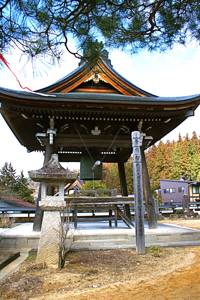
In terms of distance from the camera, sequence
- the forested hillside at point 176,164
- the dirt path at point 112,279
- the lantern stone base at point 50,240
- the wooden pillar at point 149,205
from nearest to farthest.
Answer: the dirt path at point 112,279 < the lantern stone base at point 50,240 < the wooden pillar at point 149,205 < the forested hillside at point 176,164

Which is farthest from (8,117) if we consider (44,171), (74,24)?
(74,24)

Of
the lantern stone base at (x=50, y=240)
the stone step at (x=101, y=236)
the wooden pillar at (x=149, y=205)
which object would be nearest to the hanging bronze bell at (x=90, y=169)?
the wooden pillar at (x=149, y=205)

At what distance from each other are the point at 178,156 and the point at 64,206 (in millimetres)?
51841

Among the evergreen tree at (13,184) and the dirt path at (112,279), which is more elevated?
the evergreen tree at (13,184)

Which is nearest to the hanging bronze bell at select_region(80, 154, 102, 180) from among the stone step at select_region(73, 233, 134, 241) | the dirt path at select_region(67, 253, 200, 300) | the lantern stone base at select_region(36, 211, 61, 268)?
the stone step at select_region(73, 233, 134, 241)

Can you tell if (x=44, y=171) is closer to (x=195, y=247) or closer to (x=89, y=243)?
(x=89, y=243)

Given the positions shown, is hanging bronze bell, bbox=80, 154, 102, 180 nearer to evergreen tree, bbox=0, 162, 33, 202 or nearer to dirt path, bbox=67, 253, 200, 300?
dirt path, bbox=67, 253, 200, 300

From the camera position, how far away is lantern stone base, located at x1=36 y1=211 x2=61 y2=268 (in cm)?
642

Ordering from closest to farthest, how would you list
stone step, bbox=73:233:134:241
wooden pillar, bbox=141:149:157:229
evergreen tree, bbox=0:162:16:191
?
stone step, bbox=73:233:134:241
wooden pillar, bbox=141:149:157:229
evergreen tree, bbox=0:162:16:191

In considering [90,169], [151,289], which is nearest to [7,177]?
[90,169]

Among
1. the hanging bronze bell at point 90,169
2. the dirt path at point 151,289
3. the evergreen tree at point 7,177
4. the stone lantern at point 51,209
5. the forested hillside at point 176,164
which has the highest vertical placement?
the forested hillside at point 176,164

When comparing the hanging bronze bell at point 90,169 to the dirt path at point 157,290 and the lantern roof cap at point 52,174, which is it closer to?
the lantern roof cap at point 52,174

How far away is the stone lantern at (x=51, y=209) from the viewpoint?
21.2 feet

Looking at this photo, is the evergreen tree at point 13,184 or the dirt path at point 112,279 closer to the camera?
the dirt path at point 112,279
